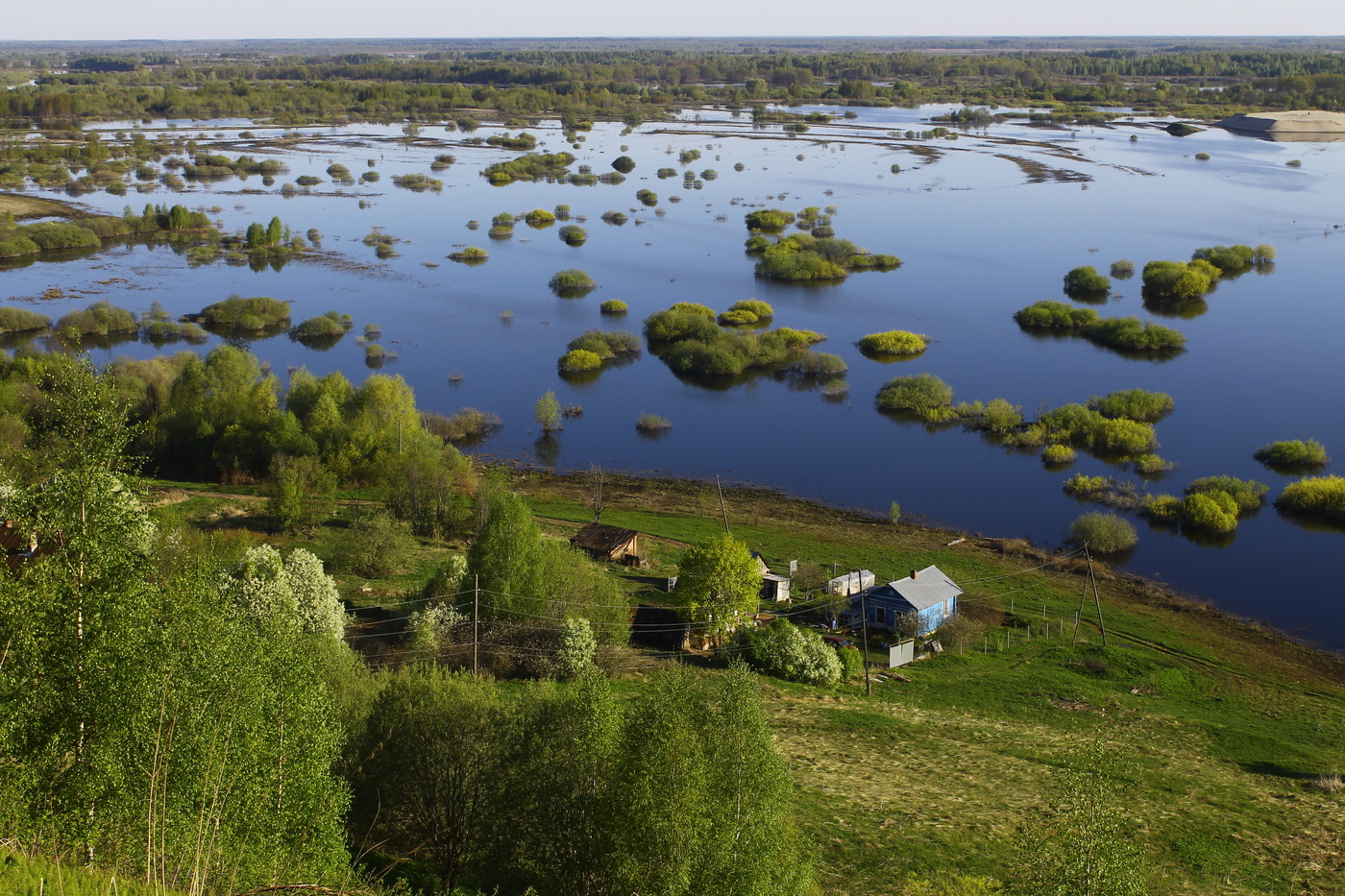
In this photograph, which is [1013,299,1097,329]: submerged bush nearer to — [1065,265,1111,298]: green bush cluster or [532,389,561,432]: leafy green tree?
[1065,265,1111,298]: green bush cluster

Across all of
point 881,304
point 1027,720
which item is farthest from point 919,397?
point 1027,720

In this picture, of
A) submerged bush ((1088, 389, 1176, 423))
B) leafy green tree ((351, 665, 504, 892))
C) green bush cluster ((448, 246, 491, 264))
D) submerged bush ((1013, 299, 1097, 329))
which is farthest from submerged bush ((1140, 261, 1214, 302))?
leafy green tree ((351, 665, 504, 892))

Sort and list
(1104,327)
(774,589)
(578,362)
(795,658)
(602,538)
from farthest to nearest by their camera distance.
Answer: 1. (1104,327)
2. (578,362)
3. (602,538)
4. (774,589)
5. (795,658)

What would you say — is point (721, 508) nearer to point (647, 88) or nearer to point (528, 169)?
point (528, 169)

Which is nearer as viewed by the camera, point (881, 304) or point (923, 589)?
point (923, 589)

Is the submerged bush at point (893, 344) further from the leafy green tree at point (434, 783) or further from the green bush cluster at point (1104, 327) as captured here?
the leafy green tree at point (434, 783)

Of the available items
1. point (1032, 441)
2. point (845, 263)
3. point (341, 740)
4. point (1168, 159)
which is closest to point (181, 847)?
point (341, 740)
